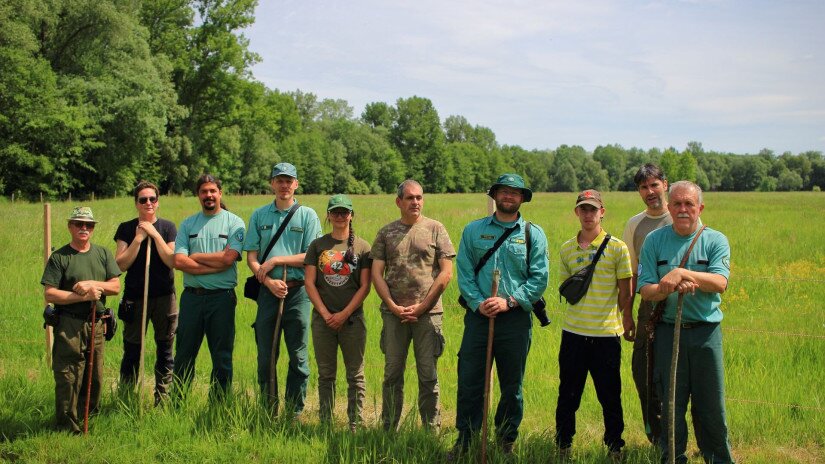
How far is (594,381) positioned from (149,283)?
4.11m

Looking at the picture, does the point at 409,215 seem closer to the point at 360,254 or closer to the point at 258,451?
the point at 360,254

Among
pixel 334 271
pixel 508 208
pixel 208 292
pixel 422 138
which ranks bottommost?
pixel 208 292

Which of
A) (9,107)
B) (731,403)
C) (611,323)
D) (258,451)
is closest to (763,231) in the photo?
(731,403)

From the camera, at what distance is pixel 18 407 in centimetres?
Answer: 591

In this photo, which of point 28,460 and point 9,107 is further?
point 9,107

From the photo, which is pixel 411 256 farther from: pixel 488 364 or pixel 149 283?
pixel 149 283

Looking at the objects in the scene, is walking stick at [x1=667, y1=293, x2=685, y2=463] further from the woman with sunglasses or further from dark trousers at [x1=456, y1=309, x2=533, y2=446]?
the woman with sunglasses

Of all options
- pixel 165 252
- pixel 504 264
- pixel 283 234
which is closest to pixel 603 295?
pixel 504 264

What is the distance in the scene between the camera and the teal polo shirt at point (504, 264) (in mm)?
4786

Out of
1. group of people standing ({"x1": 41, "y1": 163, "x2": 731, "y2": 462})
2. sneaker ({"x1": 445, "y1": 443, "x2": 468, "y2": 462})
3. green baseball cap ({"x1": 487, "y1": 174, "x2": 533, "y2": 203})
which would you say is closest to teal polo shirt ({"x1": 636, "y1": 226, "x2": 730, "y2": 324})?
group of people standing ({"x1": 41, "y1": 163, "x2": 731, "y2": 462})

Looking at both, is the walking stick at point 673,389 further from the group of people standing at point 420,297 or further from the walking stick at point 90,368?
the walking stick at point 90,368

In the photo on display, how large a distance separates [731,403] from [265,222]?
14.9 feet

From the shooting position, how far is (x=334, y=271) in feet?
17.8

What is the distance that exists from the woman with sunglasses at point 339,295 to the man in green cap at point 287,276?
0.87 feet
